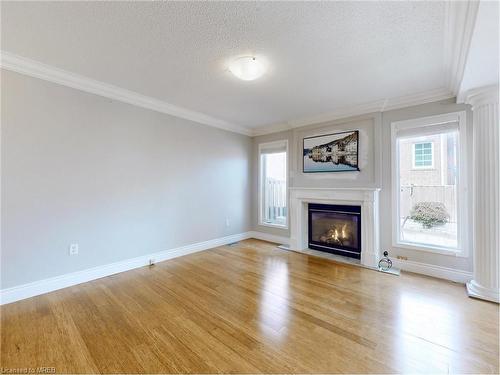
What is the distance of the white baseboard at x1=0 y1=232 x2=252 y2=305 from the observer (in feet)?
7.57

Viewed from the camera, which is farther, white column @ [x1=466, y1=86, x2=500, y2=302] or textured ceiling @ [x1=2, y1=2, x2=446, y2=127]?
white column @ [x1=466, y1=86, x2=500, y2=302]

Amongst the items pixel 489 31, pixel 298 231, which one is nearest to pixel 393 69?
pixel 489 31

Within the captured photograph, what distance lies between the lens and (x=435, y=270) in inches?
118

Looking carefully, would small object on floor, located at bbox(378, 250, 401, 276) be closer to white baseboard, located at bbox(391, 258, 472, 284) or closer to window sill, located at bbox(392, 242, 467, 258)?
white baseboard, located at bbox(391, 258, 472, 284)

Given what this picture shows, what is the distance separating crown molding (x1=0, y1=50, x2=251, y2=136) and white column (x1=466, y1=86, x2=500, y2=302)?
12.3 feet

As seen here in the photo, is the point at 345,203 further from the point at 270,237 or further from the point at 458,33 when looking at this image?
the point at 458,33

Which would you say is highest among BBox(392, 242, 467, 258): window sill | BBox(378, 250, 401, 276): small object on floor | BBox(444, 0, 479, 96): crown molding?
BBox(444, 0, 479, 96): crown molding

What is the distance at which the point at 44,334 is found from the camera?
1.80 metres

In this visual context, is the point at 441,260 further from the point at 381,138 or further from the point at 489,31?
the point at 489,31

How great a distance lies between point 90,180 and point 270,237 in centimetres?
338

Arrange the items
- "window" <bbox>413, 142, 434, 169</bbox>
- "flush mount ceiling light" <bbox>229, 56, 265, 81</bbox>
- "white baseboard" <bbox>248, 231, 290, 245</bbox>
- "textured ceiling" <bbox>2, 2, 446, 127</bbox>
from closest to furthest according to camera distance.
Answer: "textured ceiling" <bbox>2, 2, 446, 127</bbox>
"flush mount ceiling light" <bbox>229, 56, 265, 81</bbox>
"window" <bbox>413, 142, 434, 169</bbox>
"white baseboard" <bbox>248, 231, 290, 245</bbox>

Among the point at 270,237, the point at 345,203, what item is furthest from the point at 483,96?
the point at 270,237

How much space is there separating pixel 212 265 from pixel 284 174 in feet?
7.97

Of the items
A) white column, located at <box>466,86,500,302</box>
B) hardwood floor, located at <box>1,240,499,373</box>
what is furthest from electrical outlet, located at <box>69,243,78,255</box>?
white column, located at <box>466,86,500,302</box>
